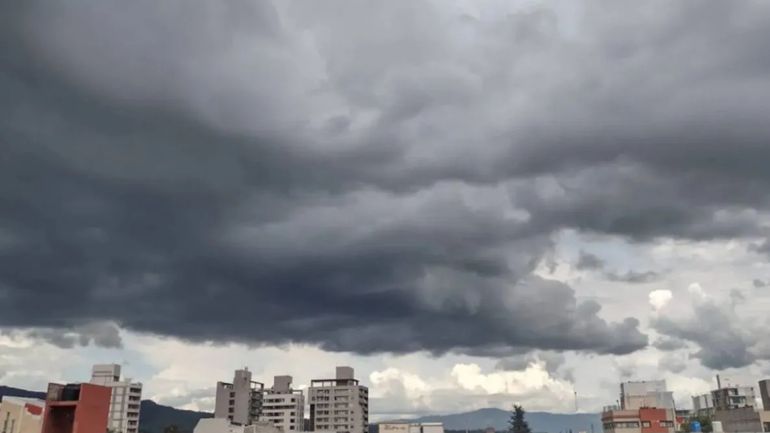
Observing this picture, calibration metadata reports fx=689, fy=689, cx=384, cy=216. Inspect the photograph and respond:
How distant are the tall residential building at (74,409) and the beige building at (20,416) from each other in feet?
11.6

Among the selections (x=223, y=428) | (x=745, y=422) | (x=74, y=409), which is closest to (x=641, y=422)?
(x=745, y=422)

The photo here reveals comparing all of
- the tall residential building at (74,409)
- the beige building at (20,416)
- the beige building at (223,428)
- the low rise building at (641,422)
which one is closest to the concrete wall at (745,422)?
the low rise building at (641,422)

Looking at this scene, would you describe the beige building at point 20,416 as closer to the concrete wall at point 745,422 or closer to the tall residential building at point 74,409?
the tall residential building at point 74,409

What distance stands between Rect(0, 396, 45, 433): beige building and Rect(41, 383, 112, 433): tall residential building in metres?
3.52

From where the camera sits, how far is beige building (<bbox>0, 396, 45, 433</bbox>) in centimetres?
12138

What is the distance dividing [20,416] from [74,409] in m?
13.8

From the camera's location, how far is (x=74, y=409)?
117m

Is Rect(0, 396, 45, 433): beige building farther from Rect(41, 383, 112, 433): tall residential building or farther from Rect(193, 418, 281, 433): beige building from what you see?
Rect(193, 418, 281, 433): beige building

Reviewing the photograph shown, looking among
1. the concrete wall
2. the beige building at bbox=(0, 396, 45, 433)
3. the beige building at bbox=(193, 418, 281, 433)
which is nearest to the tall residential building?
the beige building at bbox=(0, 396, 45, 433)

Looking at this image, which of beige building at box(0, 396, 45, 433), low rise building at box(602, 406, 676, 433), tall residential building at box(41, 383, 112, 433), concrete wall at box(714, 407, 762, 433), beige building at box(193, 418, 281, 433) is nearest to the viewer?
tall residential building at box(41, 383, 112, 433)

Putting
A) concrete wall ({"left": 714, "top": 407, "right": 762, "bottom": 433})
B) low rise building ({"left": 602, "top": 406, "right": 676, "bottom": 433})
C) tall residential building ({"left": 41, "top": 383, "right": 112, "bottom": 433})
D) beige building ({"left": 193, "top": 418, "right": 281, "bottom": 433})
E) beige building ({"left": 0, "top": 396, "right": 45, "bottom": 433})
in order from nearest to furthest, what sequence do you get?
1. tall residential building ({"left": 41, "top": 383, "right": 112, "bottom": 433})
2. beige building ({"left": 0, "top": 396, "right": 45, "bottom": 433})
3. beige building ({"left": 193, "top": 418, "right": 281, "bottom": 433})
4. concrete wall ({"left": 714, "top": 407, "right": 762, "bottom": 433})
5. low rise building ({"left": 602, "top": 406, "right": 676, "bottom": 433})

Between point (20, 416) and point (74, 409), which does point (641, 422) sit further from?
point (20, 416)

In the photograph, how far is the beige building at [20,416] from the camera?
121 meters

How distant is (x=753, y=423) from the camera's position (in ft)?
607
